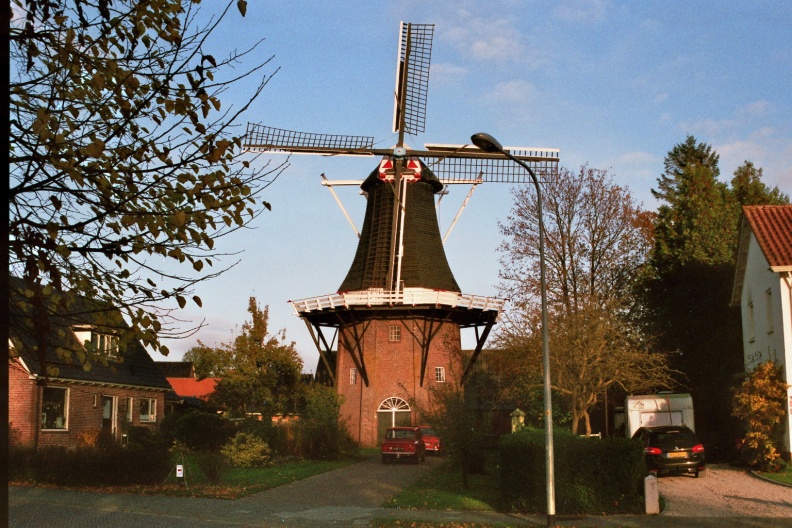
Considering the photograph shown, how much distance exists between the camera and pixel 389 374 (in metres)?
42.7

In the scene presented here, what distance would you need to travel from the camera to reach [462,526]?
16109mm

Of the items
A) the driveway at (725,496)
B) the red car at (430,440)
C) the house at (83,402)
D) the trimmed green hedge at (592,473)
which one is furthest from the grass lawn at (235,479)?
the driveway at (725,496)

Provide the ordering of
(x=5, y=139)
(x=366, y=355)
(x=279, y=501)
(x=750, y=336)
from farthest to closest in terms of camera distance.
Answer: (x=366, y=355)
(x=750, y=336)
(x=279, y=501)
(x=5, y=139)

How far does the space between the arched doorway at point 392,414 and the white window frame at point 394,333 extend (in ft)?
9.71

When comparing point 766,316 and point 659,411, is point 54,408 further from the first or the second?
point 766,316

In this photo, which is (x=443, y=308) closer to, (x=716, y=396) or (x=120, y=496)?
(x=716, y=396)

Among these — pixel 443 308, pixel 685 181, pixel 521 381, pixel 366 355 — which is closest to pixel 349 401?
pixel 366 355

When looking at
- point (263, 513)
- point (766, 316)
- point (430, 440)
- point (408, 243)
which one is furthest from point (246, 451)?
point (766, 316)

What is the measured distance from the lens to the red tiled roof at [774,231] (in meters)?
25.3

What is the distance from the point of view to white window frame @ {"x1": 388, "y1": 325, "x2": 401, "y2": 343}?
4300cm

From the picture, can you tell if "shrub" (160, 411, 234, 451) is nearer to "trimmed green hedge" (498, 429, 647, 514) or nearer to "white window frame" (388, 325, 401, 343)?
"white window frame" (388, 325, 401, 343)

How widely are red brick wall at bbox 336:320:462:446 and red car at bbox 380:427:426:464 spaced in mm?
7309

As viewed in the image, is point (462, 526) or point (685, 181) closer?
point (462, 526)

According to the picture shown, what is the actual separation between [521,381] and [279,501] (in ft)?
66.6
